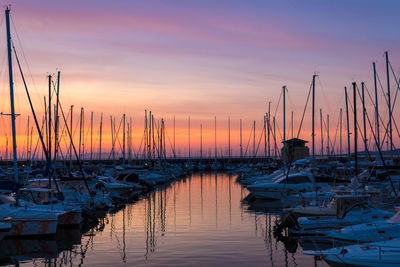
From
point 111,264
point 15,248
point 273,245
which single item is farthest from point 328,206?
point 15,248

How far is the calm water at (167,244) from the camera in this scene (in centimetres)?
2084

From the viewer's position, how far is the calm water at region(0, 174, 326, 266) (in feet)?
68.4

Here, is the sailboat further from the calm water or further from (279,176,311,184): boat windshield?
(279,176,311,184): boat windshield

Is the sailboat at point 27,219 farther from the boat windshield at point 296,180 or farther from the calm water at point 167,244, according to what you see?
the boat windshield at point 296,180

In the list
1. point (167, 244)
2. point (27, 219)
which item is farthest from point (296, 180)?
point (27, 219)

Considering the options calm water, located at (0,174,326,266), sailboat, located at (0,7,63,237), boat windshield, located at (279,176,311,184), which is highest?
boat windshield, located at (279,176,311,184)

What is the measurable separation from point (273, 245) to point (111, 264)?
8.03 meters

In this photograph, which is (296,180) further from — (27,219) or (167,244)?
(27,219)

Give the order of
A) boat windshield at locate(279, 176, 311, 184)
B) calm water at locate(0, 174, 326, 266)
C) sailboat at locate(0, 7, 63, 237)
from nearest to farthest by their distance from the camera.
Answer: calm water at locate(0, 174, 326, 266), sailboat at locate(0, 7, 63, 237), boat windshield at locate(279, 176, 311, 184)

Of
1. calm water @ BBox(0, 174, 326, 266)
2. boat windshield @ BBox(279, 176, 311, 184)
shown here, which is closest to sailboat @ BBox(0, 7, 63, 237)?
calm water @ BBox(0, 174, 326, 266)

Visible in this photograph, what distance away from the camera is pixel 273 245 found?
2411 cm

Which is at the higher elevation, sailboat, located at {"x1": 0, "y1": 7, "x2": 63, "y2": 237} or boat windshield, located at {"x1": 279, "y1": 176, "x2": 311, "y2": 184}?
boat windshield, located at {"x1": 279, "y1": 176, "x2": 311, "y2": 184}

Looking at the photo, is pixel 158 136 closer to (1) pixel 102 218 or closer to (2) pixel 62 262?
(1) pixel 102 218

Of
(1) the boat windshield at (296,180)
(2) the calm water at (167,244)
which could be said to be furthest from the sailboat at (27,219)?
(1) the boat windshield at (296,180)
